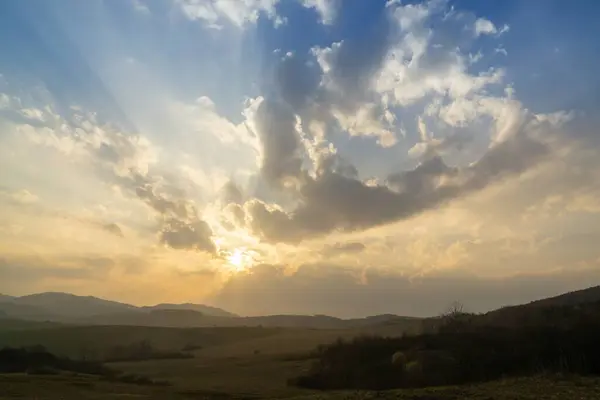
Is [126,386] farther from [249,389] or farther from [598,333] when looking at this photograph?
[598,333]

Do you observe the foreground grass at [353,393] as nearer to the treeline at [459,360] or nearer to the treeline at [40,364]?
the treeline at [459,360]

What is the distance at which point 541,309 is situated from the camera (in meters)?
98.8

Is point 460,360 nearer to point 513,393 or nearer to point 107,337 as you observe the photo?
point 513,393

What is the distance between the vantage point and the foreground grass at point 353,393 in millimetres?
29267

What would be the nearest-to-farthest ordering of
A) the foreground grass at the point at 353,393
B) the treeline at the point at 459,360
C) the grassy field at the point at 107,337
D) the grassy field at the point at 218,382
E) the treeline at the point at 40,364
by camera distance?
the foreground grass at the point at 353,393
the grassy field at the point at 218,382
the treeline at the point at 459,360
the treeline at the point at 40,364
the grassy field at the point at 107,337

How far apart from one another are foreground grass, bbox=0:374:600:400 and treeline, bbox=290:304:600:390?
9309 mm

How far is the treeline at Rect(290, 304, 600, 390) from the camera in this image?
4616 cm

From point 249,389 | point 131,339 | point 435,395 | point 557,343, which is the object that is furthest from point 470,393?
point 131,339

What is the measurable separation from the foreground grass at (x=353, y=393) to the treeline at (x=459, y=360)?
9.31 meters

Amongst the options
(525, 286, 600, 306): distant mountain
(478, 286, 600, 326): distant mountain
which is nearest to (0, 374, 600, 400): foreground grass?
(478, 286, 600, 326): distant mountain

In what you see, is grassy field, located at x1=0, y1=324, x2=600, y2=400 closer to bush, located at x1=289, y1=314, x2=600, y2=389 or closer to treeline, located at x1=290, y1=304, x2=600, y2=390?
bush, located at x1=289, y1=314, x2=600, y2=389

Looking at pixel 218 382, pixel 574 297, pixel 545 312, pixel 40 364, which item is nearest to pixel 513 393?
pixel 218 382

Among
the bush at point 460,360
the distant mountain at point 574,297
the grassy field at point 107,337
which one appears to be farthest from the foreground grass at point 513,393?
the distant mountain at point 574,297

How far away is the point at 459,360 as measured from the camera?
4953cm
